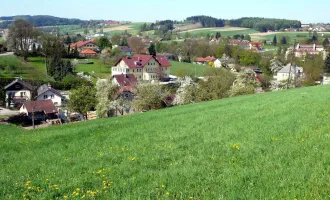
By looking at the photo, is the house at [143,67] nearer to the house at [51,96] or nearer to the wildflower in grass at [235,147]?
the house at [51,96]

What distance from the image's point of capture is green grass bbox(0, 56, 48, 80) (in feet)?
243

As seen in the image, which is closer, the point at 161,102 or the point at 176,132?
the point at 176,132

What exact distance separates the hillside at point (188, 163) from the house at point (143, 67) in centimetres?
7179

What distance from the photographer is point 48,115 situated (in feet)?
165

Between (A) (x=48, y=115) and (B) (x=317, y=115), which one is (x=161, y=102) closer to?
(A) (x=48, y=115)

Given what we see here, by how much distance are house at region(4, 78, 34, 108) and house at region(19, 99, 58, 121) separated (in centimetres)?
1051

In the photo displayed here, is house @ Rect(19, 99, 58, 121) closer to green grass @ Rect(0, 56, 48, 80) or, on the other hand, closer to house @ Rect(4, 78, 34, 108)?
house @ Rect(4, 78, 34, 108)

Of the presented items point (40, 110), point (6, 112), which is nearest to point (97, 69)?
point (6, 112)

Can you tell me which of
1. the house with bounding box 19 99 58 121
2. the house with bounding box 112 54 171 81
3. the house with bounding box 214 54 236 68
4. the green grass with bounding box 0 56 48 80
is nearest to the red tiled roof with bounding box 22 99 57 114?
the house with bounding box 19 99 58 121

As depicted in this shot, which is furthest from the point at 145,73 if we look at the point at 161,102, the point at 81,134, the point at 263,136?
the point at 263,136

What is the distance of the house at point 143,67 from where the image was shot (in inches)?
3369

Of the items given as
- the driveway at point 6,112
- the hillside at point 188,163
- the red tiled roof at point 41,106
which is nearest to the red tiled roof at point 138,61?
the driveway at point 6,112

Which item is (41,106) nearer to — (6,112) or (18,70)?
(6,112)

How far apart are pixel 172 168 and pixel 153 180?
0.93 m
